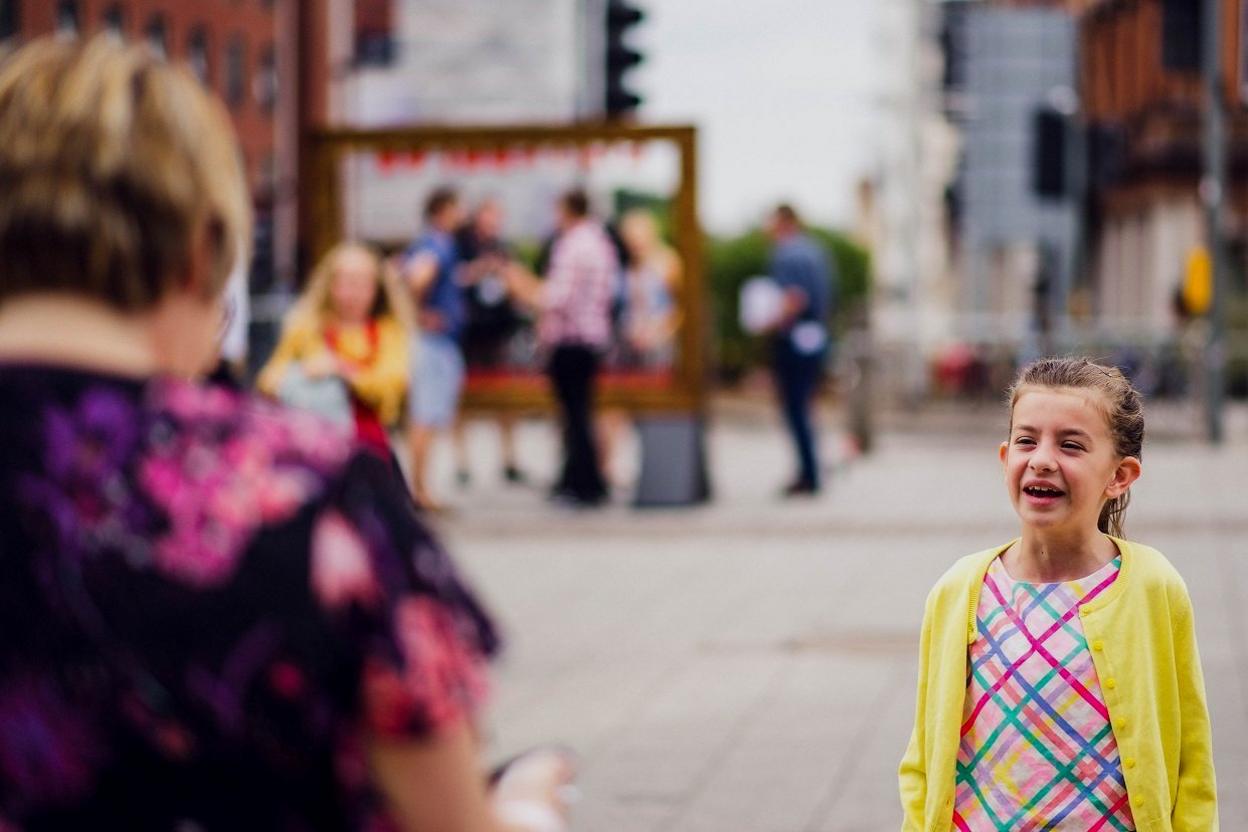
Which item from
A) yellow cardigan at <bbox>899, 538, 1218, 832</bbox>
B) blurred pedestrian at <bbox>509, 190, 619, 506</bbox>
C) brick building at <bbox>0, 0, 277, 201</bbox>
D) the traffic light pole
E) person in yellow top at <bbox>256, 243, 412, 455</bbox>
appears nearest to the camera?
yellow cardigan at <bbox>899, 538, 1218, 832</bbox>

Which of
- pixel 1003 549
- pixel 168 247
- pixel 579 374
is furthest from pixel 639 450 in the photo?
pixel 168 247

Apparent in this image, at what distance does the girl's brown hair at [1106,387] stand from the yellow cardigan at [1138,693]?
6.9 inches

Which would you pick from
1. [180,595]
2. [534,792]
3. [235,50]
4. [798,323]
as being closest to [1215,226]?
[798,323]

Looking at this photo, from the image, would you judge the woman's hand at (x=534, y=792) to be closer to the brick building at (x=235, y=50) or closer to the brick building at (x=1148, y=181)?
the brick building at (x=1148, y=181)

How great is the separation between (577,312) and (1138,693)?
1171 centimetres

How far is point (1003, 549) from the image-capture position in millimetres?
3340

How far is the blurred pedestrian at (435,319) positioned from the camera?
14.5 meters

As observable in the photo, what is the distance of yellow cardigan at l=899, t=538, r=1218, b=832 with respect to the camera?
307 cm

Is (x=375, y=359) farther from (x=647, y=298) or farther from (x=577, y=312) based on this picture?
(x=647, y=298)

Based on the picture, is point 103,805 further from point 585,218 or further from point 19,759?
point 585,218

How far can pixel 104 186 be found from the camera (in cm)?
172

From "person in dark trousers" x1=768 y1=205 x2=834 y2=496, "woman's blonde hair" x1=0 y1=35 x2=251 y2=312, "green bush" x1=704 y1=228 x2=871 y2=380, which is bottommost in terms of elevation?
"green bush" x1=704 y1=228 x2=871 y2=380

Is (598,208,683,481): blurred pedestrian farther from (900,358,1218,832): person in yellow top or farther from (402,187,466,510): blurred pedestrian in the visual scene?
(900,358,1218,832): person in yellow top

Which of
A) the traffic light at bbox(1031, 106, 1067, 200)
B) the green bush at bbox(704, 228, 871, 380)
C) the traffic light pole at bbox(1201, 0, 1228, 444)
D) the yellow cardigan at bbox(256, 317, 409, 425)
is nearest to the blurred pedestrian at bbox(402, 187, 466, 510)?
the yellow cardigan at bbox(256, 317, 409, 425)
